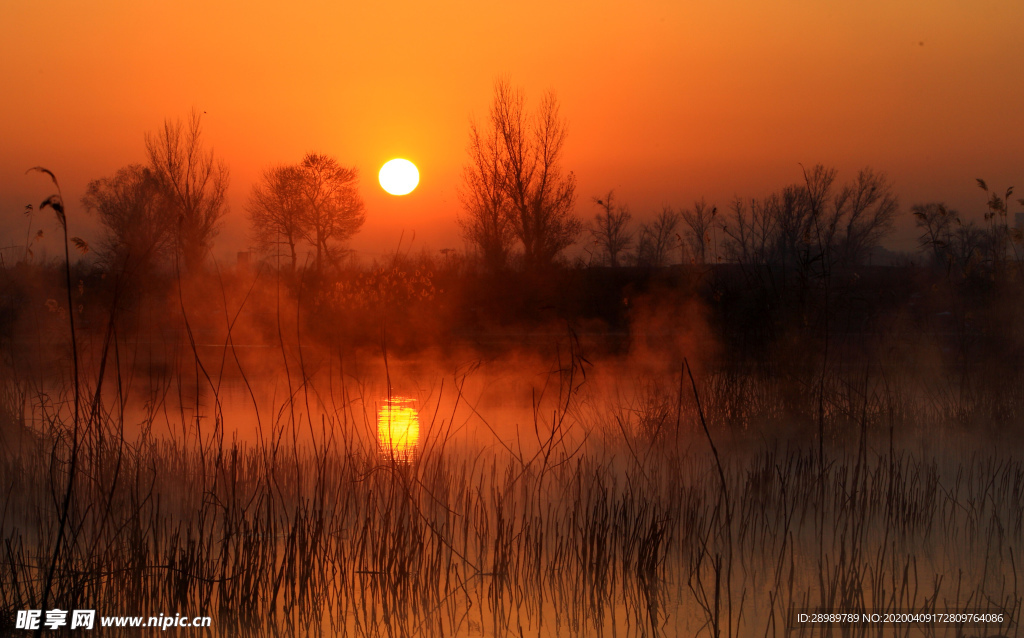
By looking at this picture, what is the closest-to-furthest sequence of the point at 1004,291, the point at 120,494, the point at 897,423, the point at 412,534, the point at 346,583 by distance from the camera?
the point at 346,583 → the point at 412,534 → the point at 120,494 → the point at 897,423 → the point at 1004,291

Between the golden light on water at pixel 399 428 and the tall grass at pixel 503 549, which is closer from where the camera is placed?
the tall grass at pixel 503 549

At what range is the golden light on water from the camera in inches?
192

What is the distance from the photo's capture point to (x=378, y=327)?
14.0 m

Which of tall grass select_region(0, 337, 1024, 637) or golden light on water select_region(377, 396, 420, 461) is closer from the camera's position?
tall grass select_region(0, 337, 1024, 637)

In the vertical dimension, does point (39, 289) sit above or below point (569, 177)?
below

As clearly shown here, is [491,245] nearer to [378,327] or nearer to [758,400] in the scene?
[378,327]

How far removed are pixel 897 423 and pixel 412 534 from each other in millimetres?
4573

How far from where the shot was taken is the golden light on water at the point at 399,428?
4.89 m

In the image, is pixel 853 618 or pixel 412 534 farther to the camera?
pixel 412 534

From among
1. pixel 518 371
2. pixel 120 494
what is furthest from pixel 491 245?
pixel 120 494

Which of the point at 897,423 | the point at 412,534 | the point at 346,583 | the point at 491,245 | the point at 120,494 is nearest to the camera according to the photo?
the point at 346,583

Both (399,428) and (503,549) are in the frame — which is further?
(399,428)

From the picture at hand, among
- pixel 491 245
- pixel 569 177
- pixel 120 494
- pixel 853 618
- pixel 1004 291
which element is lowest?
pixel 853 618

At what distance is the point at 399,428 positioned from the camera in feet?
19.5
